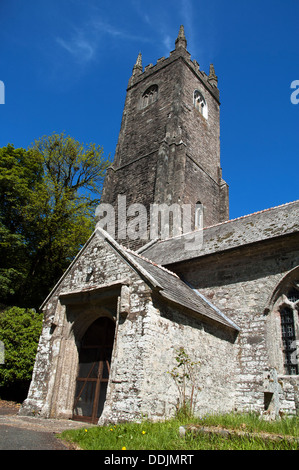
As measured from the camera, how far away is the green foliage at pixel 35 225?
2006cm

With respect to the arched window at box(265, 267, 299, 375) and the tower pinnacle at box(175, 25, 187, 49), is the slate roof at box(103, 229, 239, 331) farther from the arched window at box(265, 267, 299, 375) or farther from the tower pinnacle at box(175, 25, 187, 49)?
the tower pinnacle at box(175, 25, 187, 49)

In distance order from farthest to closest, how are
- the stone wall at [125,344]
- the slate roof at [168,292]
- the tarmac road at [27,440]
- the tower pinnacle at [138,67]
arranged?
1. the tower pinnacle at [138,67]
2. the slate roof at [168,292]
3. the stone wall at [125,344]
4. the tarmac road at [27,440]

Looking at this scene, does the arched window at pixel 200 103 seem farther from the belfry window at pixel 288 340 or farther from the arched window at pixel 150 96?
the belfry window at pixel 288 340

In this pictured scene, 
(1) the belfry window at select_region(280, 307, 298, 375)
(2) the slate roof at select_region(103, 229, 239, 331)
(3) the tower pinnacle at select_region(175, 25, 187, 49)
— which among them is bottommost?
(1) the belfry window at select_region(280, 307, 298, 375)

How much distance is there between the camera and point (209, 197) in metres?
21.5

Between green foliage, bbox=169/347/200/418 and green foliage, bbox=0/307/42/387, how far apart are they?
690 centimetres

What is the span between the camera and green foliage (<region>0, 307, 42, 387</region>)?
12039 millimetres

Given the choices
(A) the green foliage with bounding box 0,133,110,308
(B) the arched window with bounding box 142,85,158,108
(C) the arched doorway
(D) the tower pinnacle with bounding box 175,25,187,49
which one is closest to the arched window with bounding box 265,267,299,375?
(C) the arched doorway

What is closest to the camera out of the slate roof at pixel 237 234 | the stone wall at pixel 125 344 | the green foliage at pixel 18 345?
the stone wall at pixel 125 344

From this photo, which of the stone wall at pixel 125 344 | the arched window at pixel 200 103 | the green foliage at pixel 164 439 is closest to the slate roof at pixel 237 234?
the stone wall at pixel 125 344

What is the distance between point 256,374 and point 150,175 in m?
13.5

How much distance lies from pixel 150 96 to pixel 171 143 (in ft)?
20.9

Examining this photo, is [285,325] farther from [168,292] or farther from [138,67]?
[138,67]

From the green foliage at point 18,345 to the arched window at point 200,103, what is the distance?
60.9ft
